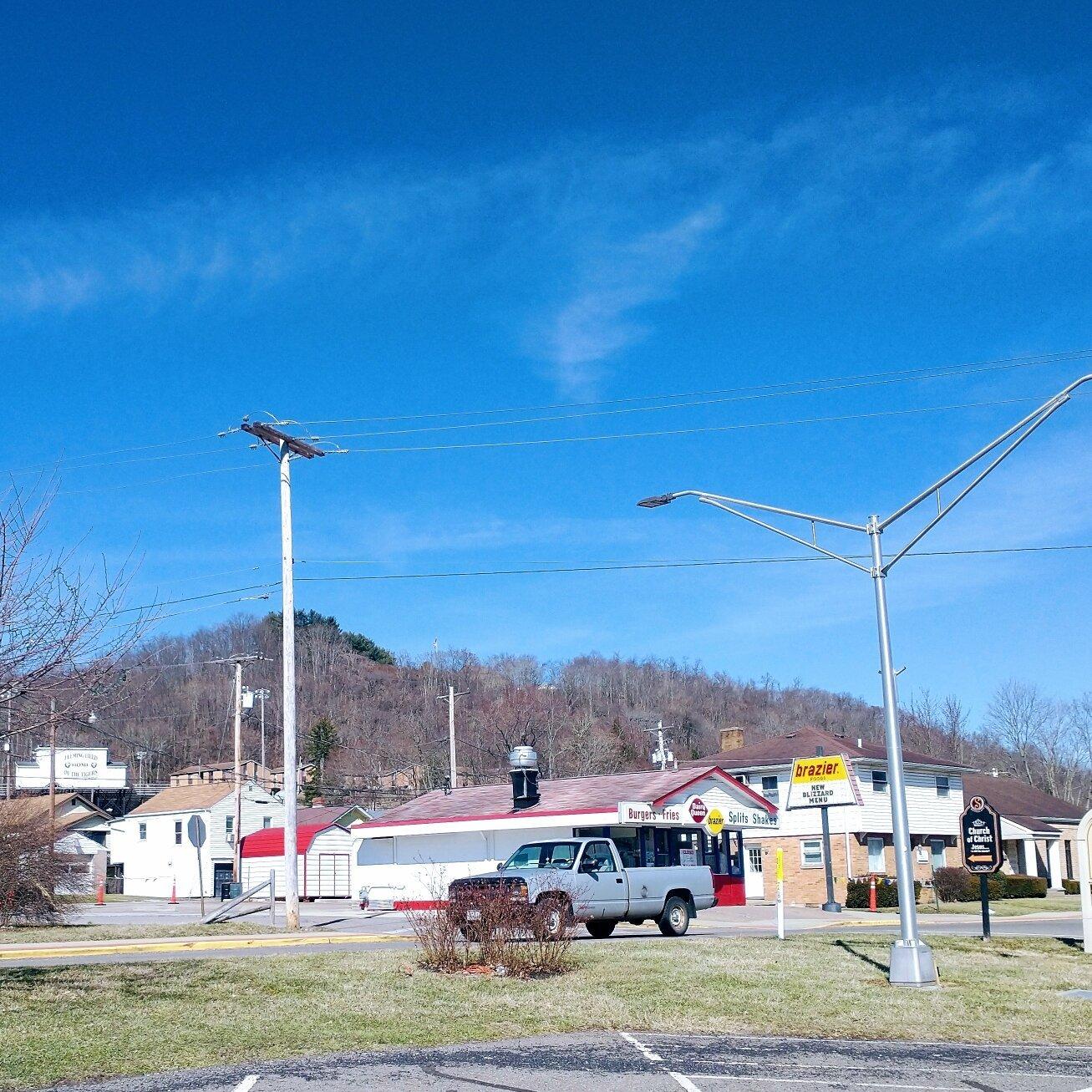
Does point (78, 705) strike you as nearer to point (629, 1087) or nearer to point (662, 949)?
point (629, 1087)

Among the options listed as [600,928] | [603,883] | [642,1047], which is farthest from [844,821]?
[642,1047]

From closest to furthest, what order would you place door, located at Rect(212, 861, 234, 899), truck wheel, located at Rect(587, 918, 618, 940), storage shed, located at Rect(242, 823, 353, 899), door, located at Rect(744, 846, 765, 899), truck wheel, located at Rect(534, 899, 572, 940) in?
1. truck wheel, located at Rect(534, 899, 572, 940)
2. truck wheel, located at Rect(587, 918, 618, 940)
3. door, located at Rect(744, 846, 765, 899)
4. storage shed, located at Rect(242, 823, 353, 899)
5. door, located at Rect(212, 861, 234, 899)

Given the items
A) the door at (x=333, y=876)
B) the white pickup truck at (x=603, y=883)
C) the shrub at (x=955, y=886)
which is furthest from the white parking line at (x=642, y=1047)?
the door at (x=333, y=876)

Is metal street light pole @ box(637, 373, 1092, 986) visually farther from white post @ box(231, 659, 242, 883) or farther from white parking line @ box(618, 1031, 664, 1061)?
white post @ box(231, 659, 242, 883)

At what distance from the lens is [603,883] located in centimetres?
2202

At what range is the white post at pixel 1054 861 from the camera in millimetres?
58125

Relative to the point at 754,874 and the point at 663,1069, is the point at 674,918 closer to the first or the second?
the point at 663,1069

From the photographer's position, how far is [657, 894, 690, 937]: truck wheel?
23.4 m

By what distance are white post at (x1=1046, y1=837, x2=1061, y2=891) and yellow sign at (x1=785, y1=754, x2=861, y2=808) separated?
24.3 meters

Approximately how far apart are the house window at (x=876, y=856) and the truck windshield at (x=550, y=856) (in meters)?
27.5

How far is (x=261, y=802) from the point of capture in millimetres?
65312

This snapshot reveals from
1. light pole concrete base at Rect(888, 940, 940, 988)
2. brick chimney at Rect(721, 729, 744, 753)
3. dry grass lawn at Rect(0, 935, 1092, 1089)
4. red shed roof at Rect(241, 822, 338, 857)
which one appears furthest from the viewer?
brick chimney at Rect(721, 729, 744, 753)

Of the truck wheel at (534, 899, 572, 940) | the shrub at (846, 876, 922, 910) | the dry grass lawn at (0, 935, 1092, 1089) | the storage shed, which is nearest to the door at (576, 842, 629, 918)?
the dry grass lawn at (0, 935, 1092, 1089)

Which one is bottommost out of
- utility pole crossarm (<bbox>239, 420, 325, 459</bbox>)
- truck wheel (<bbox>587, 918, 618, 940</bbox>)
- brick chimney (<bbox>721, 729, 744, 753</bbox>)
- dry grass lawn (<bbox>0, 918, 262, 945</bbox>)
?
dry grass lawn (<bbox>0, 918, 262, 945</bbox>)
